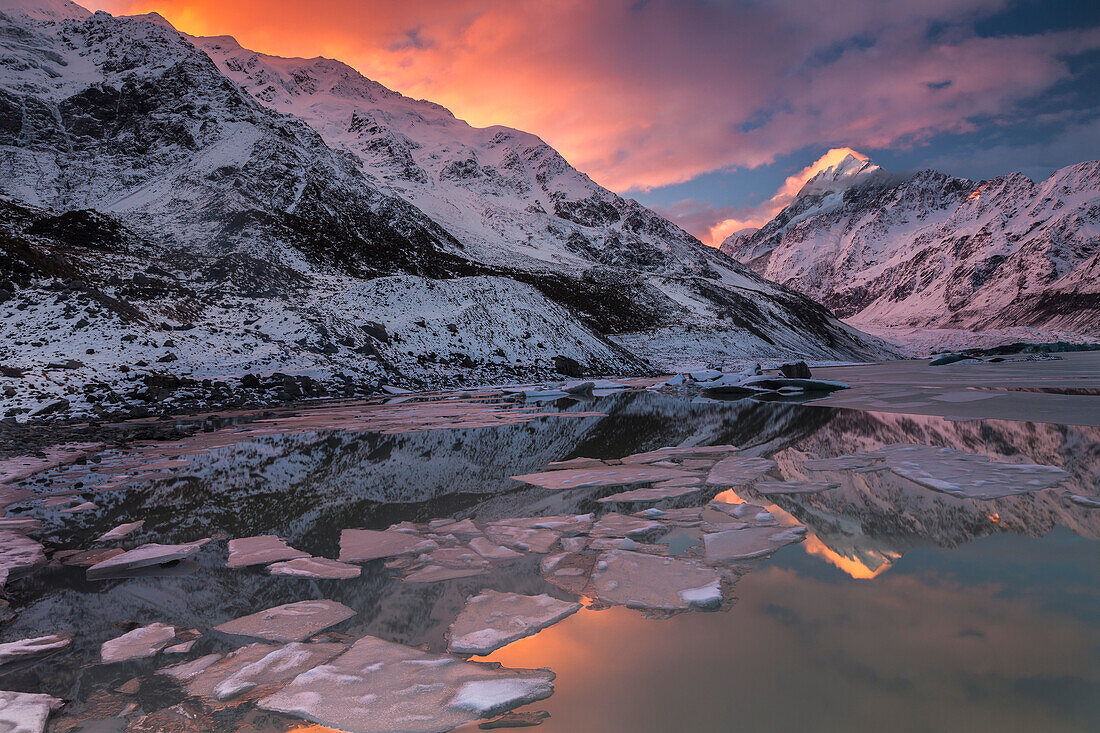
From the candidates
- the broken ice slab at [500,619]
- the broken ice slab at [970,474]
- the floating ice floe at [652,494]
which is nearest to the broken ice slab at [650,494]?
the floating ice floe at [652,494]

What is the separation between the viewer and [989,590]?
360 centimetres

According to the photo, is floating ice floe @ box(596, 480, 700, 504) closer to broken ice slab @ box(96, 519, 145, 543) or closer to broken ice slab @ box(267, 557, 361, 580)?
broken ice slab @ box(267, 557, 361, 580)

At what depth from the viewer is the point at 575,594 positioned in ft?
13.4

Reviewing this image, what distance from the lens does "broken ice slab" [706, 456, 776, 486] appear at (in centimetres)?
747

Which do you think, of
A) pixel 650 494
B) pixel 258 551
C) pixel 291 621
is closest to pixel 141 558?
pixel 258 551

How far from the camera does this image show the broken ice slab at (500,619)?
338cm

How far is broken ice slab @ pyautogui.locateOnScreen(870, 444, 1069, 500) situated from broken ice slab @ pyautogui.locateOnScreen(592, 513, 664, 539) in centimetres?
352

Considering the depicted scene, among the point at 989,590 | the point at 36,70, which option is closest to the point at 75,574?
the point at 989,590

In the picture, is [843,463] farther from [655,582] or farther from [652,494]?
[655,582]

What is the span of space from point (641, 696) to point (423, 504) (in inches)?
197

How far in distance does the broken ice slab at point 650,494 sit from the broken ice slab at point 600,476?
0.52m

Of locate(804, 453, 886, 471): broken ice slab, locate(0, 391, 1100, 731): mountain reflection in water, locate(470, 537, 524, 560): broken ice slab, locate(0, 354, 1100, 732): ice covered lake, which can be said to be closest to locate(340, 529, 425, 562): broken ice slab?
locate(0, 354, 1100, 732): ice covered lake

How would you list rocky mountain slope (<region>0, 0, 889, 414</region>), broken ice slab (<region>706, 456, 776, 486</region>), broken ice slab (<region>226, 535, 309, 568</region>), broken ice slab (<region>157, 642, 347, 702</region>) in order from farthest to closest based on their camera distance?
rocky mountain slope (<region>0, 0, 889, 414</region>), broken ice slab (<region>706, 456, 776, 486</region>), broken ice slab (<region>226, 535, 309, 568</region>), broken ice slab (<region>157, 642, 347, 702</region>)

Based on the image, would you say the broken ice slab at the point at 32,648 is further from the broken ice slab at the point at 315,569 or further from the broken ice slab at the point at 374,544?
the broken ice slab at the point at 374,544
